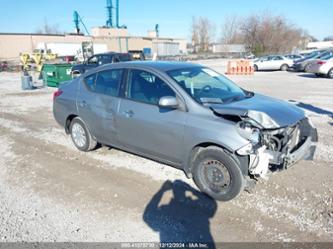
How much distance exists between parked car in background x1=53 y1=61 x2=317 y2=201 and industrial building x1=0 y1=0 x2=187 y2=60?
36.1 m

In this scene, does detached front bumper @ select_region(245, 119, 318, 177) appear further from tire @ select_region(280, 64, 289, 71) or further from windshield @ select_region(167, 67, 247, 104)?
tire @ select_region(280, 64, 289, 71)

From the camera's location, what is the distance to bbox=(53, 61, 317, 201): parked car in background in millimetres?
3445

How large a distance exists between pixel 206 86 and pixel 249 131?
3.94 feet

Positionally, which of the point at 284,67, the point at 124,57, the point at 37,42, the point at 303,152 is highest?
the point at 37,42

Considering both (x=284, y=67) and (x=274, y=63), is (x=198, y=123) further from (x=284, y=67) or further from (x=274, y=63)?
(x=284, y=67)

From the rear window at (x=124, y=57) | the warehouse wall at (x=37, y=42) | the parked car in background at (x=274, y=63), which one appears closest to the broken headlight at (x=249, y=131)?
the rear window at (x=124, y=57)

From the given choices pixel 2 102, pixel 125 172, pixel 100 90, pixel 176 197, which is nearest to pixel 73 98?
pixel 100 90

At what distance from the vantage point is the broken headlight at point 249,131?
335cm

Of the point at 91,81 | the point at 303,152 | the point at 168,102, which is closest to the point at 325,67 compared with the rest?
the point at 303,152

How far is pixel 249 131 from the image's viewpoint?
11.1 ft

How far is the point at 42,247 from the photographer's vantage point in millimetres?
2914

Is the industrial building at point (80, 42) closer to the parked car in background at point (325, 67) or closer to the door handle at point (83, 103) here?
the parked car in background at point (325, 67)

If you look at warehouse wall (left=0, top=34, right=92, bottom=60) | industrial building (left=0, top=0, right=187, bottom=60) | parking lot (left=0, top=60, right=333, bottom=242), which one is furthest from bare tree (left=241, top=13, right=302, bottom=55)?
parking lot (left=0, top=60, right=333, bottom=242)

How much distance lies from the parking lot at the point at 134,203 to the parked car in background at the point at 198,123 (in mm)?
352
